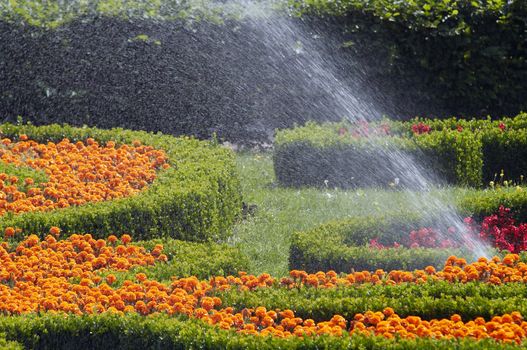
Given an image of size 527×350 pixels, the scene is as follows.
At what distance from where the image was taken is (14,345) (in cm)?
741

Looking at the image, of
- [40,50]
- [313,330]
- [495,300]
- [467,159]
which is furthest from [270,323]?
[40,50]

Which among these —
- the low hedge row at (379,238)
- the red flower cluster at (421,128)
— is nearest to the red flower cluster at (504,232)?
the low hedge row at (379,238)

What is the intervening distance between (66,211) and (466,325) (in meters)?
4.41

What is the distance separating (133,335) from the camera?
745 cm

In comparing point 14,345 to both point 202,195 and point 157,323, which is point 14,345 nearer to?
point 157,323

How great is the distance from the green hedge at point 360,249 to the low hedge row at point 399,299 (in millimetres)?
1143

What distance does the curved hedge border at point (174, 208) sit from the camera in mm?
10242

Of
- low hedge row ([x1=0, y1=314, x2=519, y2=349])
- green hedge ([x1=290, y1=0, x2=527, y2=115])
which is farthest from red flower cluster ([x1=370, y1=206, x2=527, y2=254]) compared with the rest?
green hedge ([x1=290, y1=0, x2=527, y2=115])

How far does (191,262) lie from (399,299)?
2116 millimetres

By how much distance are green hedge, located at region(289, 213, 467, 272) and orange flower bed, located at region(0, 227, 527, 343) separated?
1.72 feet

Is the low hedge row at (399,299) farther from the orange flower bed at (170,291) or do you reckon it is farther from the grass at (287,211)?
the grass at (287,211)

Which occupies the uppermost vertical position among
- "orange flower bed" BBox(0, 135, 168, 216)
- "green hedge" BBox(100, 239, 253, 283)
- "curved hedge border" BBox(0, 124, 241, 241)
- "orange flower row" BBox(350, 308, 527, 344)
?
"orange flower row" BBox(350, 308, 527, 344)

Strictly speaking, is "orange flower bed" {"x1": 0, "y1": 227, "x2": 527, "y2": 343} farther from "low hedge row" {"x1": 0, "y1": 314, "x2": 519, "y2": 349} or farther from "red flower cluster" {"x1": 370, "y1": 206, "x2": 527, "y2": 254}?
"red flower cluster" {"x1": 370, "y1": 206, "x2": 527, "y2": 254}

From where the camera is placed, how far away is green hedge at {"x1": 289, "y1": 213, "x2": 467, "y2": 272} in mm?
9367
